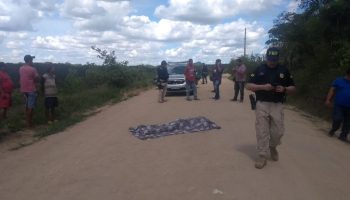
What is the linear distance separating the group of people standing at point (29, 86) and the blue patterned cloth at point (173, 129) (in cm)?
305

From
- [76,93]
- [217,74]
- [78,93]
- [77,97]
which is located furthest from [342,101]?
[76,93]

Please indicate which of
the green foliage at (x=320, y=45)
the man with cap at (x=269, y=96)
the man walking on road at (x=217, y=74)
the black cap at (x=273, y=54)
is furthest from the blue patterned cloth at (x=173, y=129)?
the man walking on road at (x=217, y=74)

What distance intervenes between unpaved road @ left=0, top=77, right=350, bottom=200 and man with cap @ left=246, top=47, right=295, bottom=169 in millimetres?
443

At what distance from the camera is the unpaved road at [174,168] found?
249 inches

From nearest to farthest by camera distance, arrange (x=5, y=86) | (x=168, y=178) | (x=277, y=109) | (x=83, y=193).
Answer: (x=83, y=193), (x=168, y=178), (x=277, y=109), (x=5, y=86)

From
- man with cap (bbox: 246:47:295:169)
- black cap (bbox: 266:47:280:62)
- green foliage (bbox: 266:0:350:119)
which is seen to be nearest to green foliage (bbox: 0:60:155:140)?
man with cap (bbox: 246:47:295:169)

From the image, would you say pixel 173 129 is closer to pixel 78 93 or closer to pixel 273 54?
pixel 273 54

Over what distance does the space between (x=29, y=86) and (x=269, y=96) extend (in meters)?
7.33

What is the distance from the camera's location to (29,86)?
1255 cm

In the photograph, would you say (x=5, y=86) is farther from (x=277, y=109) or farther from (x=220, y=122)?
(x=277, y=109)

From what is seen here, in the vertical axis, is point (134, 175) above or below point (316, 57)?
below

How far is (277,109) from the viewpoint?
767 centimetres

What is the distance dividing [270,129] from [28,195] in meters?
3.93

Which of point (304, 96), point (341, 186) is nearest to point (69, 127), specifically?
point (341, 186)
